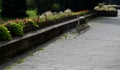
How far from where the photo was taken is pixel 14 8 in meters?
Result: 31.2

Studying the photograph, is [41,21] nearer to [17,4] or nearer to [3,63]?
[3,63]

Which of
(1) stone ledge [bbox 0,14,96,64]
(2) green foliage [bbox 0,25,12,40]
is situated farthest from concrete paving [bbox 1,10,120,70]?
(2) green foliage [bbox 0,25,12,40]

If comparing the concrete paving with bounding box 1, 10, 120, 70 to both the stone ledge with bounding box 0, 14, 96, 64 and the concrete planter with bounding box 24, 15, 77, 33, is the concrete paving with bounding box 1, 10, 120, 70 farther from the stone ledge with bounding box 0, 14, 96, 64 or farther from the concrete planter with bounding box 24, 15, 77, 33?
the concrete planter with bounding box 24, 15, 77, 33

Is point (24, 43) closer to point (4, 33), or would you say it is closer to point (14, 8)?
point (4, 33)

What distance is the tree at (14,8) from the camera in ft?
101

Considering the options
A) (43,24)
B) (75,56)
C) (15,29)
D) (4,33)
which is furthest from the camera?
(43,24)

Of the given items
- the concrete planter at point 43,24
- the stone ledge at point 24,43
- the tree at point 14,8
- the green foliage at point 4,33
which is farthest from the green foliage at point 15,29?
the tree at point 14,8

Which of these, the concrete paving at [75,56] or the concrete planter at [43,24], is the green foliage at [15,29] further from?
the concrete planter at [43,24]

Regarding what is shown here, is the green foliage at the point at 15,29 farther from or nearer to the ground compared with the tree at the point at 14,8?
farther from the ground

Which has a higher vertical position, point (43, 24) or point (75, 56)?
point (43, 24)

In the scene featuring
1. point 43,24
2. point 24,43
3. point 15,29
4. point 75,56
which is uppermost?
point 15,29

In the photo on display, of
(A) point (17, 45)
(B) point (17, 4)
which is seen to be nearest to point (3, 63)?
(A) point (17, 45)

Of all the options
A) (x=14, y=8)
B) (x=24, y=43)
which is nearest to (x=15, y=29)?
(x=24, y=43)

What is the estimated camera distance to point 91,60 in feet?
35.5
